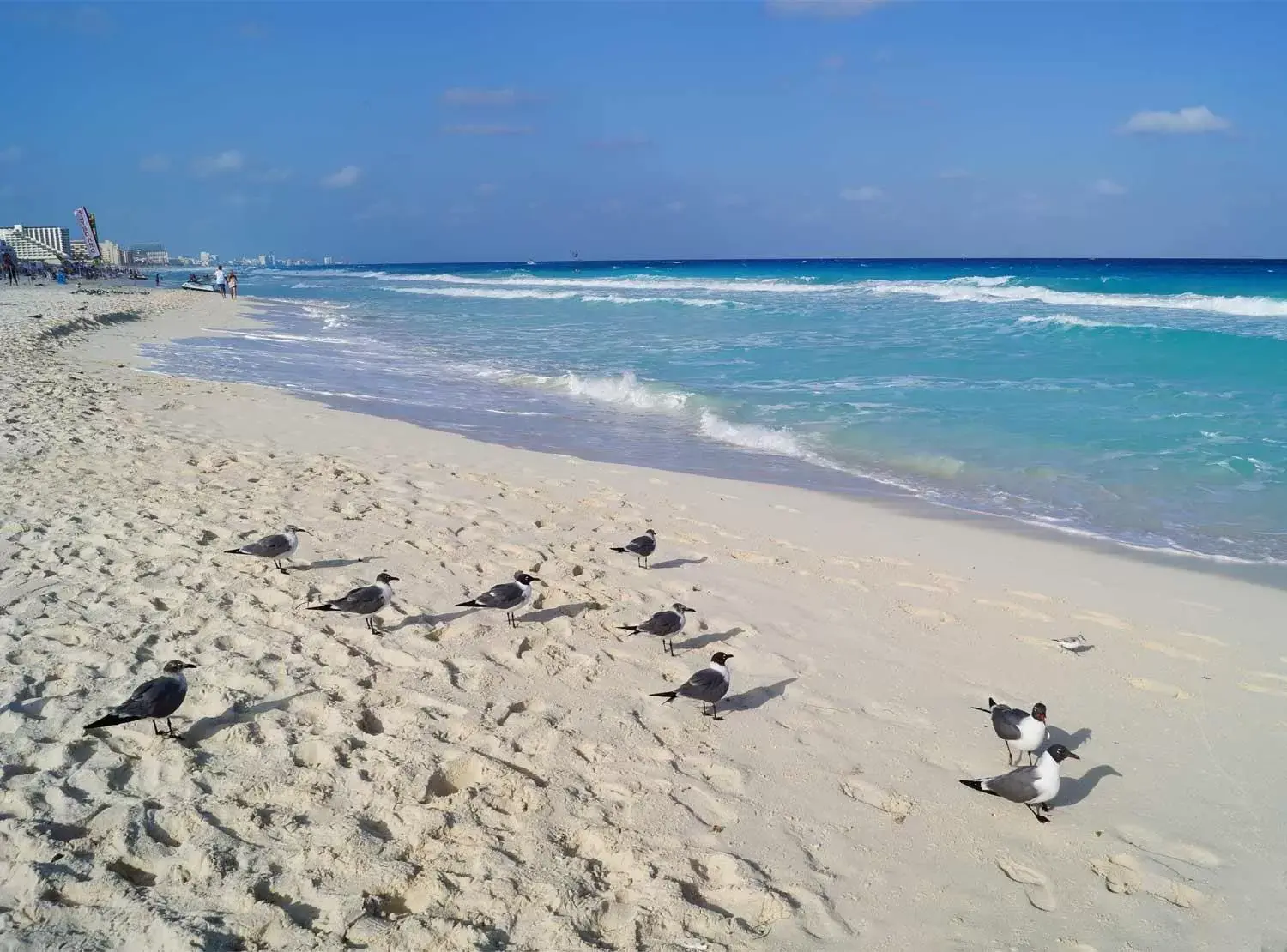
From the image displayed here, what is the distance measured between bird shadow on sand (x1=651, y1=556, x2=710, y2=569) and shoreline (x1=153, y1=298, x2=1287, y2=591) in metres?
2.52

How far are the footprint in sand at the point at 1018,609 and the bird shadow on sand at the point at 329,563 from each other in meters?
4.38

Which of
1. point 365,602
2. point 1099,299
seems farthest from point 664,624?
point 1099,299

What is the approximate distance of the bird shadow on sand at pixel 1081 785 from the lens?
378 cm

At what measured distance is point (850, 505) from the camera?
8.16 metres

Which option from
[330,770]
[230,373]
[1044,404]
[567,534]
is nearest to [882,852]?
[330,770]

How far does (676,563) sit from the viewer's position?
253 inches

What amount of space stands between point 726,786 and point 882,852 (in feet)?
2.31

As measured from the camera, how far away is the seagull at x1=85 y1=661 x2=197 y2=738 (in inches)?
142

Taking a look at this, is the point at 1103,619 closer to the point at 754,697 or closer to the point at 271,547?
the point at 754,697

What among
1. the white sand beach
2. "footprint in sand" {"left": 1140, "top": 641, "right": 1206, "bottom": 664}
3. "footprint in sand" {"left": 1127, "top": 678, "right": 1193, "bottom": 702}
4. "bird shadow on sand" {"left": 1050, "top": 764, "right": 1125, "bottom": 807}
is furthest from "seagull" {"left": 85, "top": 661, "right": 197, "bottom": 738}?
"footprint in sand" {"left": 1140, "top": 641, "right": 1206, "bottom": 664}

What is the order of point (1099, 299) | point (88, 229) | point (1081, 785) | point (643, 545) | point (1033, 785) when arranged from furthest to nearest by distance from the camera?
point (88, 229), point (1099, 299), point (643, 545), point (1081, 785), point (1033, 785)

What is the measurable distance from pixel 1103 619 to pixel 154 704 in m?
5.58

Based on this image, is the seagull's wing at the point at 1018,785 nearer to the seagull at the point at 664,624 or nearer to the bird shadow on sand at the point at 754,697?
the bird shadow on sand at the point at 754,697

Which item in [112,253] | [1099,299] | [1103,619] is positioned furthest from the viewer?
[112,253]
